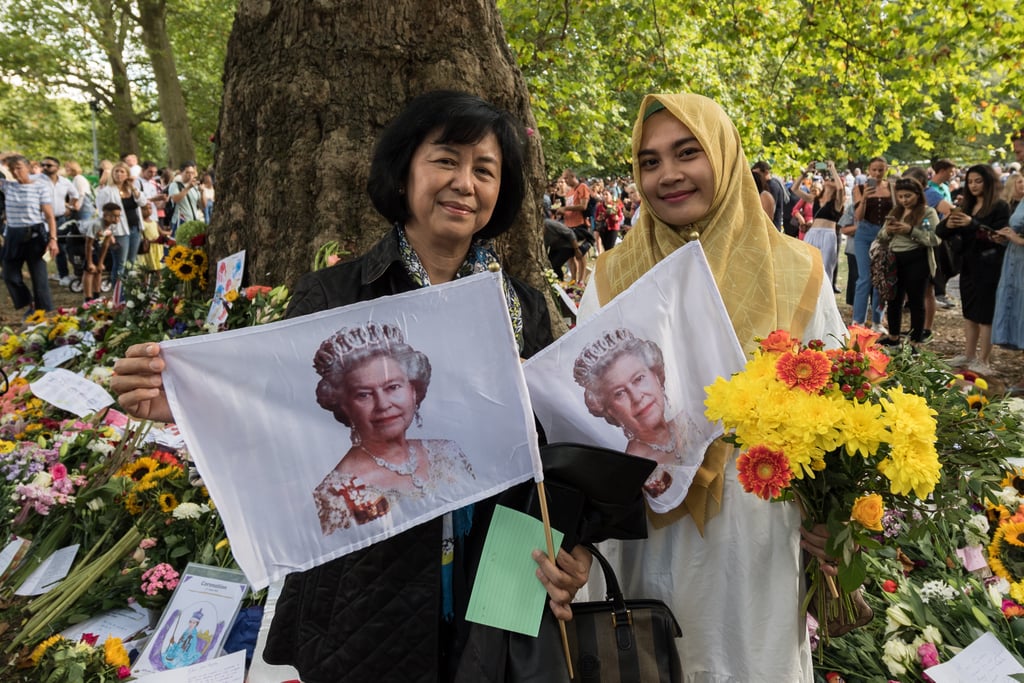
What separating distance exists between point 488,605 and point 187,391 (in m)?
0.76

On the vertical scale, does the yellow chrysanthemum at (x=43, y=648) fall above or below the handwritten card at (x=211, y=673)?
above

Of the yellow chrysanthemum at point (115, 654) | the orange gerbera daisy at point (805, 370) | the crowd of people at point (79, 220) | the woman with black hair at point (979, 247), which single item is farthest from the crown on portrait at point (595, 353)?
the crowd of people at point (79, 220)

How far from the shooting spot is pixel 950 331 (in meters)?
8.55

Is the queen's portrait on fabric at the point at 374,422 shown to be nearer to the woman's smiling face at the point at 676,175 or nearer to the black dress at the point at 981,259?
the woman's smiling face at the point at 676,175

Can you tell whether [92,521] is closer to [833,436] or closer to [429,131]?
[429,131]

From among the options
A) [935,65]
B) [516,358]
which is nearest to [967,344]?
[935,65]

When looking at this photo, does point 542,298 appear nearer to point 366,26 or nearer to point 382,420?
point 382,420

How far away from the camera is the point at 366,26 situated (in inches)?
143

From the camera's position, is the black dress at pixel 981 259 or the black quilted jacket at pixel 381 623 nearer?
the black quilted jacket at pixel 381 623

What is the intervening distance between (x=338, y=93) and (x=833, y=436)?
126 inches

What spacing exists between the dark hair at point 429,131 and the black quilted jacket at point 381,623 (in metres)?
0.35

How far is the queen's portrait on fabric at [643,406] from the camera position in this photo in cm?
168

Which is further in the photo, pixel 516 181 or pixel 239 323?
pixel 239 323

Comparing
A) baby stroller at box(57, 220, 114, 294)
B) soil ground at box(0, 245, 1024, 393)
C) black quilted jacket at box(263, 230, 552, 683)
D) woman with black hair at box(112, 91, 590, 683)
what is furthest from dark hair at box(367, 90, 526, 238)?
baby stroller at box(57, 220, 114, 294)
